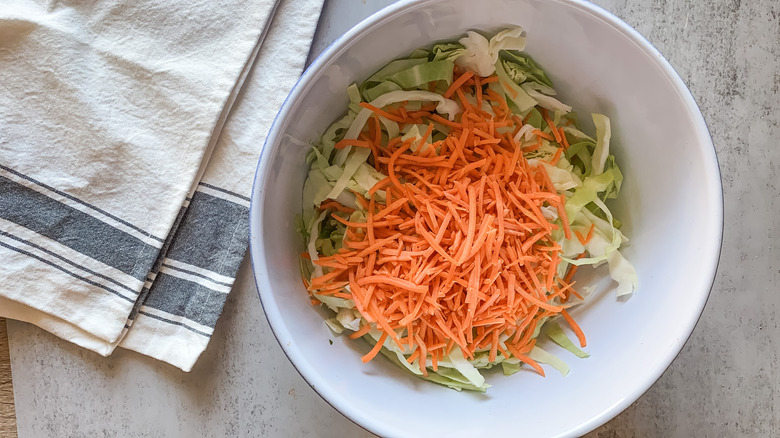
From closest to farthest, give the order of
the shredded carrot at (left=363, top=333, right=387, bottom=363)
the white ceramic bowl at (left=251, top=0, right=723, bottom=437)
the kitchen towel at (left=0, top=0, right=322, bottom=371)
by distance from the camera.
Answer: the white ceramic bowl at (left=251, top=0, right=723, bottom=437) < the shredded carrot at (left=363, top=333, right=387, bottom=363) < the kitchen towel at (left=0, top=0, right=322, bottom=371)

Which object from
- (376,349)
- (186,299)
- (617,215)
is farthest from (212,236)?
(617,215)

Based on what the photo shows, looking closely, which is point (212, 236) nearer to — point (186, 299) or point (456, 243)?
point (186, 299)

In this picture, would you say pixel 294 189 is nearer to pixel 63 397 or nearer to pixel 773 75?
pixel 63 397

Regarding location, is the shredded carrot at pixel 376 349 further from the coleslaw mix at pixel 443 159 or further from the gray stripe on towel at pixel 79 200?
the gray stripe on towel at pixel 79 200

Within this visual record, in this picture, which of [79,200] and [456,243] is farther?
[79,200]

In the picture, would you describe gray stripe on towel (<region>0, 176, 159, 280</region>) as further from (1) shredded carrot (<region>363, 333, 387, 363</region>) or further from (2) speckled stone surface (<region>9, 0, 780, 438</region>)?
(1) shredded carrot (<region>363, 333, 387, 363</region>)

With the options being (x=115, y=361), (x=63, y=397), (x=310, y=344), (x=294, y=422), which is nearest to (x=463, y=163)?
(x=310, y=344)

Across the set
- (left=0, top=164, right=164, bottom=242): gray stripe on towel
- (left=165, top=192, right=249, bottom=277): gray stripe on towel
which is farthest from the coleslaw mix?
(left=0, top=164, right=164, bottom=242): gray stripe on towel
